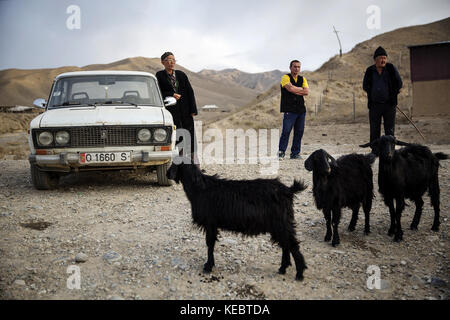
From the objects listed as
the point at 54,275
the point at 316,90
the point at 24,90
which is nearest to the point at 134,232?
the point at 54,275

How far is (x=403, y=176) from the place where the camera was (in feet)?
13.7

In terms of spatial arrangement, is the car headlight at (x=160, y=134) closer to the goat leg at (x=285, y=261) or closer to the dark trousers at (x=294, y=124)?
the goat leg at (x=285, y=261)

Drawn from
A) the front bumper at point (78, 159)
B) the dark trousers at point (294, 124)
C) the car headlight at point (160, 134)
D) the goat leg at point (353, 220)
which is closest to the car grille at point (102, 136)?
the front bumper at point (78, 159)

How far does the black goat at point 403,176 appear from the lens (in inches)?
163

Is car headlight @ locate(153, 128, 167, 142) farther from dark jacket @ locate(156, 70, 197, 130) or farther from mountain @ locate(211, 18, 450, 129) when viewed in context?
mountain @ locate(211, 18, 450, 129)

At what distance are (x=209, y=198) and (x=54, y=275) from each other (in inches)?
64.0

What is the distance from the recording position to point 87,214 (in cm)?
511

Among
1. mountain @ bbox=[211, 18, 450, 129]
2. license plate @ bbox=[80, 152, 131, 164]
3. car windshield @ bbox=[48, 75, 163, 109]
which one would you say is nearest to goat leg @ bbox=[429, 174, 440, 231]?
license plate @ bbox=[80, 152, 131, 164]

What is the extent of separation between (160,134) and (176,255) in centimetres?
274

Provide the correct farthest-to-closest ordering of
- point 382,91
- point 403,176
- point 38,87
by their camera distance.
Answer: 1. point 38,87
2. point 382,91
3. point 403,176

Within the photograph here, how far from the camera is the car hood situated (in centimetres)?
571

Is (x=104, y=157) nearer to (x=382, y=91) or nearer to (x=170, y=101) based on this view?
(x=170, y=101)

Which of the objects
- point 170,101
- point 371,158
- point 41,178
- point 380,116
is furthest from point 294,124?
point 41,178

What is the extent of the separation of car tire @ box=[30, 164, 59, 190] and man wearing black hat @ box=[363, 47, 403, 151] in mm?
6059
